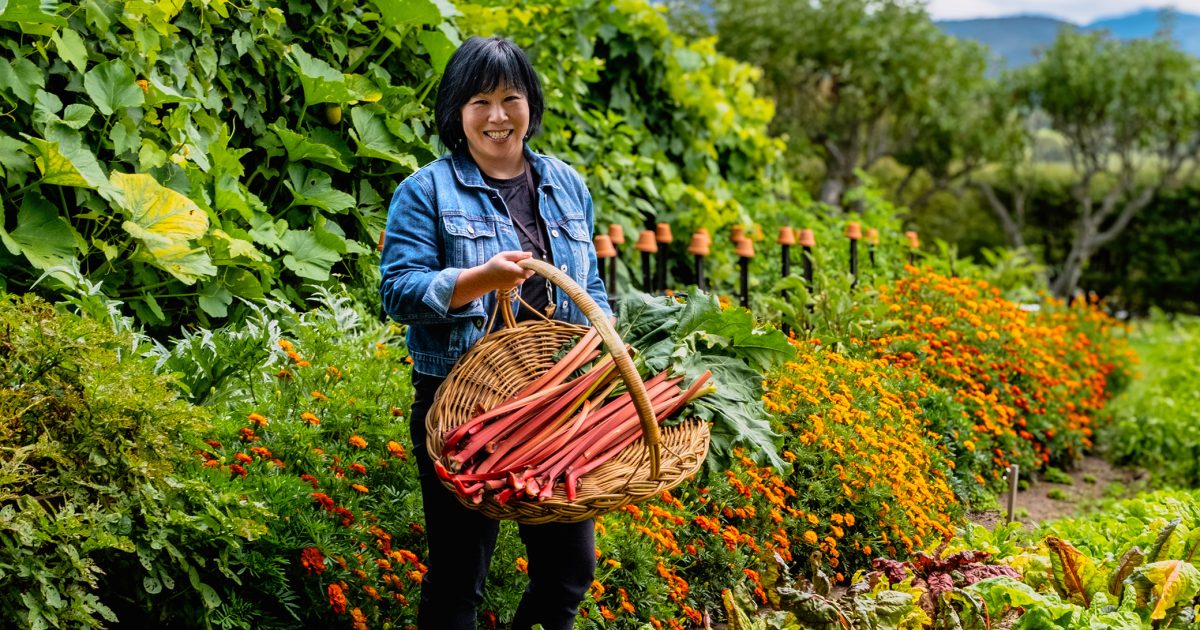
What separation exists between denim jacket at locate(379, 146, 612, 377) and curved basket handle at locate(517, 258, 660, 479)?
196mm

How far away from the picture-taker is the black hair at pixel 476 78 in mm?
2219

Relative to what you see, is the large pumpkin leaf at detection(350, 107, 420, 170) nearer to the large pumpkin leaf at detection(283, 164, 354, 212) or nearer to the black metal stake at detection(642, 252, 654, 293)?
the large pumpkin leaf at detection(283, 164, 354, 212)

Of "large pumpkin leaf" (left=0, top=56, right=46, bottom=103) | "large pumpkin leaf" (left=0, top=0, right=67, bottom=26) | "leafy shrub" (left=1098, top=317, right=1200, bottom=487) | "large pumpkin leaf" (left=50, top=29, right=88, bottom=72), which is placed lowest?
"leafy shrub" (left=1098, top=317, right=1200, bottom=487)

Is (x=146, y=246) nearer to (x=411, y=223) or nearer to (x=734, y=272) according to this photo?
(x=411, y=223)

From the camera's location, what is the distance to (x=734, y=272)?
5.74 metres

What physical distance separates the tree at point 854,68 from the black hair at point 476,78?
1225 centimetres

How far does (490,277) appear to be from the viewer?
81.0 inches

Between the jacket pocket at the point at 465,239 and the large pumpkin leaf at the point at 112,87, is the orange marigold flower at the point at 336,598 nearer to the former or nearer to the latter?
the jacket pocket at the point at 465,239

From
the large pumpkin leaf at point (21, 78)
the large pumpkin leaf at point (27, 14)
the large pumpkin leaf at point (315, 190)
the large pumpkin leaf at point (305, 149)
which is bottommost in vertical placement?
the large pumpkin leaf at point (315, 190)

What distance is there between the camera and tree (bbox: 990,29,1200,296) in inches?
547

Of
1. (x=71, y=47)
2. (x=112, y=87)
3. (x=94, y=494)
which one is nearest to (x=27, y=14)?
(x=71, y=47)

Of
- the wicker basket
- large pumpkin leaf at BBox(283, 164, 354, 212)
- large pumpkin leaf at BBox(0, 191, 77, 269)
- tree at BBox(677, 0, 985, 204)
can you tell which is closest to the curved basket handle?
the wicker basket

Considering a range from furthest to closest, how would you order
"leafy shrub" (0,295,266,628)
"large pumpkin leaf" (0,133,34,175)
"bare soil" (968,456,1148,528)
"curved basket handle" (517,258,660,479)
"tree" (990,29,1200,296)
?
"tree" (990,29,1200,296) < "bare soil" (968,456,1148,528) < "large pumpkin leaf" (0,133,34,175) < "leafy shrub" (0,295,266,628) < "curved basket handle" (517,258,660,479)

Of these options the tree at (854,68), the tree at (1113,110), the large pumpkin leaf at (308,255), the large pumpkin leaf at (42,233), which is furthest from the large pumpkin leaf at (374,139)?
the tree at (1113,110)
